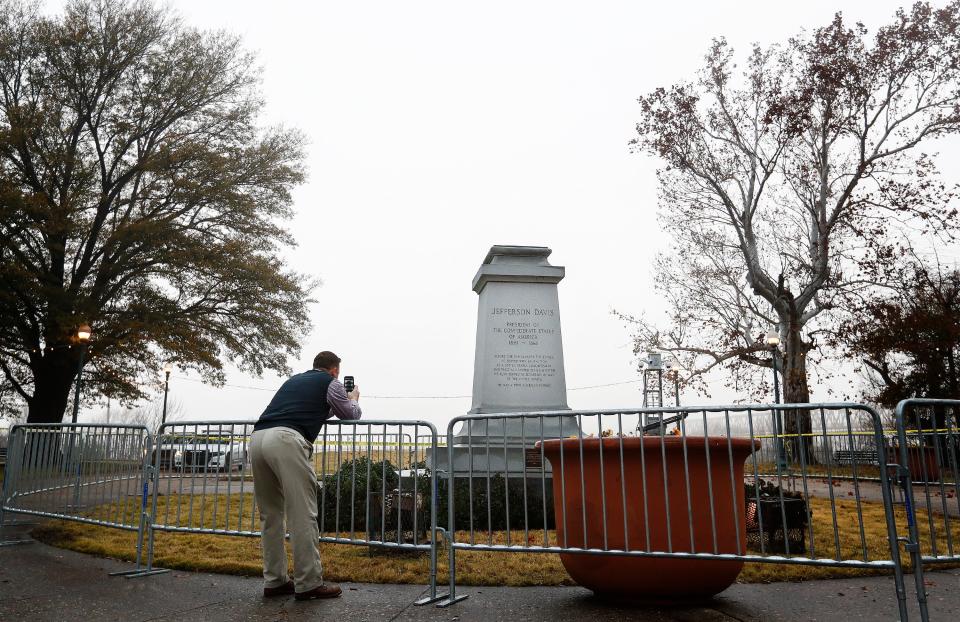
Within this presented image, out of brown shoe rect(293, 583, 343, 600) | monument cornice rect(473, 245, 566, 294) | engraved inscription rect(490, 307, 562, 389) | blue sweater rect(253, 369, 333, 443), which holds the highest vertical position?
monument cornice rect(473, 245, 566, 294)

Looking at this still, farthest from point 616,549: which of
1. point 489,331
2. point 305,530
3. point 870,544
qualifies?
point 489,331

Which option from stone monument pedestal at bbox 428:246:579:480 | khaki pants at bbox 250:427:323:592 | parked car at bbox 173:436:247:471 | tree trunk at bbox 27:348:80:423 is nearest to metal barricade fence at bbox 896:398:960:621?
khaki pants at bbox 250:427:323:592

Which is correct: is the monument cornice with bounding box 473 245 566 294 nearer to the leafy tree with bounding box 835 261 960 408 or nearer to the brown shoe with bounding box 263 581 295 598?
the brown shoe with bounding box 263 581 295 598

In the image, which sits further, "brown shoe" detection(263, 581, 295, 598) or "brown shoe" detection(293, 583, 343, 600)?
"brown shoe" detection(263, 581, 295, 598)

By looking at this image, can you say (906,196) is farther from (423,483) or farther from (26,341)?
(26,341)

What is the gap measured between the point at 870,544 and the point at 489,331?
19.2 feet

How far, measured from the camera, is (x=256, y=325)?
22.9 metres

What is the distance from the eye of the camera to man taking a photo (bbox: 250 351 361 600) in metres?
4.69

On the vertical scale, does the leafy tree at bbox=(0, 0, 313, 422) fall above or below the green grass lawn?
above

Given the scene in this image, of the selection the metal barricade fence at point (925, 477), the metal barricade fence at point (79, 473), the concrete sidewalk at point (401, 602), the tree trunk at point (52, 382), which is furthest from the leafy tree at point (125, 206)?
the metal barricade fence at point (925, 477)

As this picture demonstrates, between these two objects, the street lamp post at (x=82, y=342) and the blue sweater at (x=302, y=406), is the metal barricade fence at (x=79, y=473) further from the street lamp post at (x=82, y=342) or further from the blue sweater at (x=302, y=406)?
the street lamp post at (x=82, y=342)

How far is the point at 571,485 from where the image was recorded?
4.50 m

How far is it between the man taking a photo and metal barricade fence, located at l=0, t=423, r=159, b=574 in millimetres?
1785

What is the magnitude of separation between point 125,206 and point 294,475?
72.0ft
